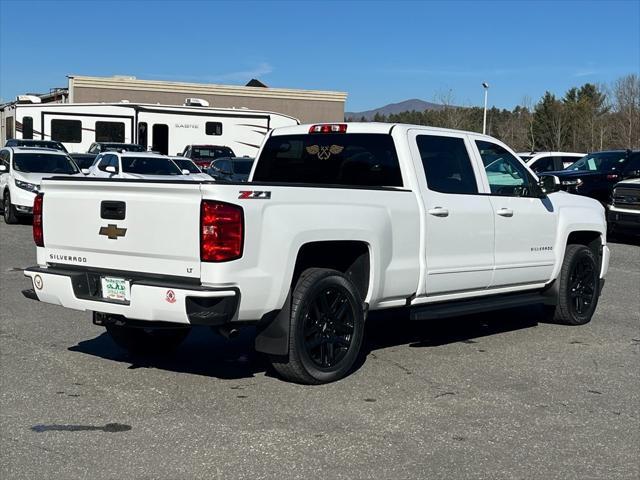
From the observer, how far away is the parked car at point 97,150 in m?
26.0

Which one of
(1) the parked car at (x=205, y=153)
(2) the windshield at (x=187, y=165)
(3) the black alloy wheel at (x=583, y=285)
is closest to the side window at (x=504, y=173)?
(3) the black alloy wheel at (x=583, y=285)

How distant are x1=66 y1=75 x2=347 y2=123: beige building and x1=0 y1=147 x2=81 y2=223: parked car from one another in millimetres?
24298

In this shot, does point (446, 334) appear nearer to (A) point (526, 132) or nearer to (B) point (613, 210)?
(B) point (613, 210)

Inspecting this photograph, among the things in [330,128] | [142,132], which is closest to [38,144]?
[142,132]

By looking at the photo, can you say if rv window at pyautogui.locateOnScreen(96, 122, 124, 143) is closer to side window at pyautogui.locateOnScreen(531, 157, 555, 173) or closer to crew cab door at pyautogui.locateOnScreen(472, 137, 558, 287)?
side window at pyautogui.locateOnScreen(531, 157, 555, 173)

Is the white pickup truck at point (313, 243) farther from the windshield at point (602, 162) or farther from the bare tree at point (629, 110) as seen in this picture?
the bare tree at point (629, 110)

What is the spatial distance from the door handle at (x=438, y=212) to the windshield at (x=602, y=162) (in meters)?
13.6

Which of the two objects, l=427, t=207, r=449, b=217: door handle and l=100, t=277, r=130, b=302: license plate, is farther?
l=427, t=207, r=449, b=217: door handle

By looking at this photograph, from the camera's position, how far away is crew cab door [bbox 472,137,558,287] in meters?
7.74

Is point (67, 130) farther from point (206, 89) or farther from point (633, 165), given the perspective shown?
point (633, 165)

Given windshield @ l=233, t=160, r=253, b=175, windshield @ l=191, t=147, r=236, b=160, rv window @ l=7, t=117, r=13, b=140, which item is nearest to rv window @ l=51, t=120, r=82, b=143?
rv window @ l=7, t=117, r=13, b=140

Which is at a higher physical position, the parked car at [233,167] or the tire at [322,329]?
the parked car at [233,167]

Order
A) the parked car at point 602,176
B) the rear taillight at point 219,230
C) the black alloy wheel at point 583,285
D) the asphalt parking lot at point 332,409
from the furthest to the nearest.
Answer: the parked car at point 602,176 < the black alloy wheel at point 583,285 < the rear taillight at point 219,230 < the asphalt parking lot at point 332,409

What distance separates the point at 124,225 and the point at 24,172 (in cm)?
1455
